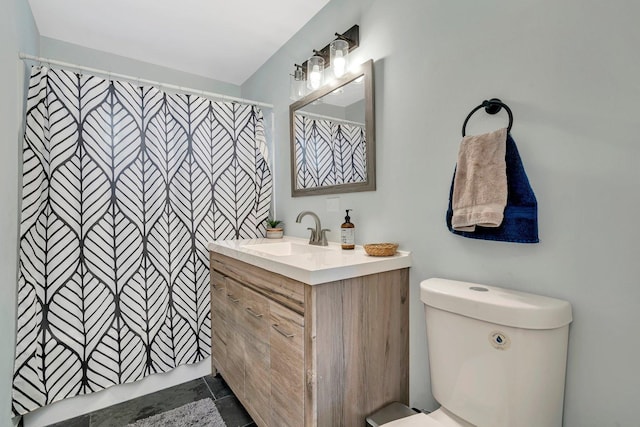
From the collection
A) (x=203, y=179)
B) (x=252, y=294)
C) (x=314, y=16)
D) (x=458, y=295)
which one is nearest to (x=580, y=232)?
(x=458, y=295)

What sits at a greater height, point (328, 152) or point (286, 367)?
point (328, 152)

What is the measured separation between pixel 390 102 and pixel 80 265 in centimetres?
189

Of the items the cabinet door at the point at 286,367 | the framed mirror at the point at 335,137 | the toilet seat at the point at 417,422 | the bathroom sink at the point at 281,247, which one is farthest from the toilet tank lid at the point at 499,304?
the bathroom sink at the point at 281,247

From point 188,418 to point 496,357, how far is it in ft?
5.27

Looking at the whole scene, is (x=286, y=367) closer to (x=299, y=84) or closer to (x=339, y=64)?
(x=339, y=64)

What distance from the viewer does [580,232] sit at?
0.86 meters

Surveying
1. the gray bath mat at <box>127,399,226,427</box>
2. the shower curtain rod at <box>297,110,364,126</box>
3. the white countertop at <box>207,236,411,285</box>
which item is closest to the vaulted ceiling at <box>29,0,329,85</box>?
the shower curtain rod at <box>297,110,364,126</box>

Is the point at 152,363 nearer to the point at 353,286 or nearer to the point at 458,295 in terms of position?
the point at 353,286

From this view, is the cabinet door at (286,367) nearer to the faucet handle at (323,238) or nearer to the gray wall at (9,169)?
the faucet handle at (323,238)

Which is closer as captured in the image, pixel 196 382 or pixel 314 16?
pixel 314 16

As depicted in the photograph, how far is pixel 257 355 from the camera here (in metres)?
1.42

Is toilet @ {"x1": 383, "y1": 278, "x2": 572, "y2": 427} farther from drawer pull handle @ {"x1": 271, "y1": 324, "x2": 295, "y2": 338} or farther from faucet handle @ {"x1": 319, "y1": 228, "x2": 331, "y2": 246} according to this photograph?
faucet handle @ {"x1": 319, "y1": 228, "x2": 331, "y2": 246}

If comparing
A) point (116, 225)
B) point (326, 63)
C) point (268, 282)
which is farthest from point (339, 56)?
point (116, 225)

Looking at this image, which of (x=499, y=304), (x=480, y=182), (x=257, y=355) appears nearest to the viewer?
(x=499, y=304)
